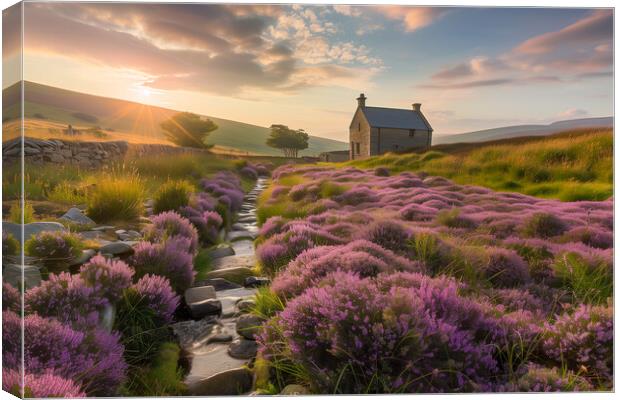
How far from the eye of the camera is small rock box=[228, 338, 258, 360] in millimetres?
3764

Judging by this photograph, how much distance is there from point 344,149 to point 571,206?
2700mm

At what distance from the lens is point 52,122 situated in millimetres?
4160

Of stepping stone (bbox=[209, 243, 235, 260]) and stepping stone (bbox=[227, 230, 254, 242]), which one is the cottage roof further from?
stepping stone (bbox=[227, 230, 254, 242])

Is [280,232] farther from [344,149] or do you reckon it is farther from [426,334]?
[426,334]

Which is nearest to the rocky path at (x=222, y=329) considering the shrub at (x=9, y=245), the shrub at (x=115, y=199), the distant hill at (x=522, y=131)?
the shrub at (x=115, y=199)

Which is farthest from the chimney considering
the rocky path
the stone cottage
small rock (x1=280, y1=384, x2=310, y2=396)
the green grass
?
small rock (x1=280, y1=384, x2=310, y2=396)

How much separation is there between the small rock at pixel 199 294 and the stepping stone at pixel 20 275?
1.49 meters

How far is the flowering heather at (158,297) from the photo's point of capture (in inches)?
166

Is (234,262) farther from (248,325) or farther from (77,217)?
(77,217)

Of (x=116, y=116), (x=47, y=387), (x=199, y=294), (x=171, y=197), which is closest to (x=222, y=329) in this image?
(x=199, y=294)

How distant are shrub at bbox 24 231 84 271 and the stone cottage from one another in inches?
130

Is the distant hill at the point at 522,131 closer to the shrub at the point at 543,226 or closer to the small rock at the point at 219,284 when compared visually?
the shrub at the point at 543,226

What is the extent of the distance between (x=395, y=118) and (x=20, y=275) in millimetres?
4175

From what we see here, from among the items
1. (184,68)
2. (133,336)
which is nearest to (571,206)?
(184,68)
